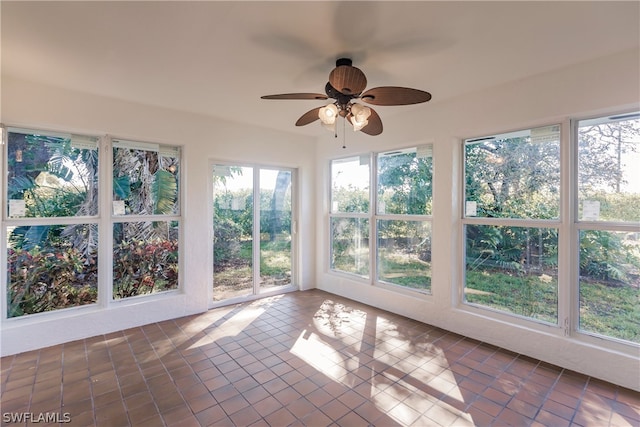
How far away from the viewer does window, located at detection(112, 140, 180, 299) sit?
347cm

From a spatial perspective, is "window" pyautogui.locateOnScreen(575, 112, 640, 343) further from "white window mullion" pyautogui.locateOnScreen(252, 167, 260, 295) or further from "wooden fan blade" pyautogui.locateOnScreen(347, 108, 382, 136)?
"white window mullion" pyautogui.locateOnScreen(252, 167, 260, 295)

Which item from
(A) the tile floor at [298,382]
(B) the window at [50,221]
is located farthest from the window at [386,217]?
(B) the window at [50,221]

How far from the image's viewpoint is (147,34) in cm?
210

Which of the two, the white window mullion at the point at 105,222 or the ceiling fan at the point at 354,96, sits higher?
the ceiling fan at the point at 354,96

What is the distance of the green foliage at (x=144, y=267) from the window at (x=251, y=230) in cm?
56

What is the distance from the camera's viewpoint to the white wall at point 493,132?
239cm

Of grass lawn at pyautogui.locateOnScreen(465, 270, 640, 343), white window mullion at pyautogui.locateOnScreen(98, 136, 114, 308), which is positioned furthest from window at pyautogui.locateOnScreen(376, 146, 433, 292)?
white window mullion at pyautogui.locateOnScreen(98, 136, 114, 308)

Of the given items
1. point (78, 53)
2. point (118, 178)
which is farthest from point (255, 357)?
point (78, 53)

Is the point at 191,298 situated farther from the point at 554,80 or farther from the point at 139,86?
the point at 554,80

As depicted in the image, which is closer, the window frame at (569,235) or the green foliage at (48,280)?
the window frame at (569,235)

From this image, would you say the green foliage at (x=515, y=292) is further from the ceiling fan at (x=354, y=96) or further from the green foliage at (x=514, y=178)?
the ceiling fan at (x=354, y=96)

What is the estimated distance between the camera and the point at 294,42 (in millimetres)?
2178

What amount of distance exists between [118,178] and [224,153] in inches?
50.0

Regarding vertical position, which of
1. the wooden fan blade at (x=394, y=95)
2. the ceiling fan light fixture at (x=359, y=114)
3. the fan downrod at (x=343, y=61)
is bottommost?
the ceiling fan light fixture at (x=359, y=114)
